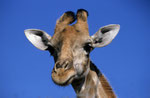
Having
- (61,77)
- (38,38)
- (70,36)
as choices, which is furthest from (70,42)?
(38,38)

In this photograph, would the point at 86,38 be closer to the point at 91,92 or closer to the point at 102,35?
the point at 102,35

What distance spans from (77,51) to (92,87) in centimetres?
130

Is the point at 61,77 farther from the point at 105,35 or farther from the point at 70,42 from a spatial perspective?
the point at 105,35

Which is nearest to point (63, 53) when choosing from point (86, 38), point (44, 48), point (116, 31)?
point (86, 38)

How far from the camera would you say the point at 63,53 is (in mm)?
6926

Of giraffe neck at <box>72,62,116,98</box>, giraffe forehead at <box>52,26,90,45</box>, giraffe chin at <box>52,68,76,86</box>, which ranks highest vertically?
giraffe forehead at <box>52,26,90,45</box>

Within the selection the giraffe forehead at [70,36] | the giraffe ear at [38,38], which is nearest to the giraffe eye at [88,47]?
the giraffe forehead at [70,36]

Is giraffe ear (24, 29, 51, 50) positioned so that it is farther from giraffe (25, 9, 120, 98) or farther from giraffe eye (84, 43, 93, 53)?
giraffe eye (84, 43, 93, 53)

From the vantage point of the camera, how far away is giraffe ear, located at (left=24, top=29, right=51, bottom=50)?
8672mm

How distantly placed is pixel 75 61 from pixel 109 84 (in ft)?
5.32

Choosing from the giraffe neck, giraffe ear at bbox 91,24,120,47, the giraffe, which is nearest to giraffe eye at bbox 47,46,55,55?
the giraffe

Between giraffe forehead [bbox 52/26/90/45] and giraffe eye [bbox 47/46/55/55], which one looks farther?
giraffe eye [bbox 47/46/55/55]

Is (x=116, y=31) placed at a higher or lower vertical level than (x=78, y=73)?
higher

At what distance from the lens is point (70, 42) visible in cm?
744
